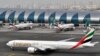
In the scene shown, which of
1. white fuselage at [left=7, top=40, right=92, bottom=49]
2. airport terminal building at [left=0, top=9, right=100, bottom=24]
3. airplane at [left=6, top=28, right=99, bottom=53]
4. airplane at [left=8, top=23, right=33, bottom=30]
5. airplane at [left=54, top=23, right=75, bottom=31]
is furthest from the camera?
airport terminal building at [left=0, top=9, right=100, bottom=24]

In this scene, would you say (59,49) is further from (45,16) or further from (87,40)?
(45,16)

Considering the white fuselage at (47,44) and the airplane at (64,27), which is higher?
the white fuselage at (47,44)

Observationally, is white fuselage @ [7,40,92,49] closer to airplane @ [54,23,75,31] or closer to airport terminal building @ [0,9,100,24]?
airplane @ [54,23,75,31]

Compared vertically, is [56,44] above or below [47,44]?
above

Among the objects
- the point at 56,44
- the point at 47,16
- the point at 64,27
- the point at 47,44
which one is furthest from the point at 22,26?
the point at 56,44

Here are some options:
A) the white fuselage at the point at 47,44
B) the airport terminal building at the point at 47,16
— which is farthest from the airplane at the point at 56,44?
the airport terminal building at the point at 47,16

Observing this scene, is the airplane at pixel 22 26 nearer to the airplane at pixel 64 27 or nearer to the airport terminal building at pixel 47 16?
the airport terminal building at pixel 47 16

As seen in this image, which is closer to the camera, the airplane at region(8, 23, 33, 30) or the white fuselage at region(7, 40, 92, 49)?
the white fuselage at region(7, 40, 92, 49)

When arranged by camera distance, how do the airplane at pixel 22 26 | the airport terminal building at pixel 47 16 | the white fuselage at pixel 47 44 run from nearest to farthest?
the white fuselage at pixel 47 44
the airplane at pixel 22 26
the airport terminal building at pixel 47 16

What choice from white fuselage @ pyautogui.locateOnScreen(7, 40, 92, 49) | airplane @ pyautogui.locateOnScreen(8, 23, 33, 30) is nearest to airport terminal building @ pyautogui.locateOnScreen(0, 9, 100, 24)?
airplane @ pyautogui.locateOnScreen(8, 23, 33, 30)

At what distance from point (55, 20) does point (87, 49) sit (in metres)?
71.8

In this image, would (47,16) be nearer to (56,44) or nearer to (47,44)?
(47,44)

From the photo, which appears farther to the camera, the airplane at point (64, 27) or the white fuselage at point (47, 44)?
the airplane at point (64, 27)

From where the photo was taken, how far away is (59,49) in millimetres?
79375
